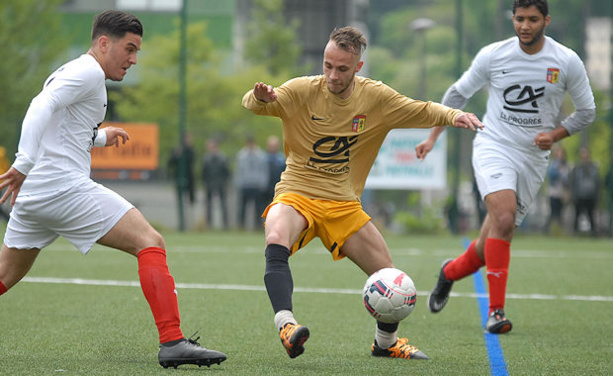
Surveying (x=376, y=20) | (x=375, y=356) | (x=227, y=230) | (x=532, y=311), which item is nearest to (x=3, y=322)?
(x=375, y=356)

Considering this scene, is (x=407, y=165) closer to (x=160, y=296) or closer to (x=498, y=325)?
(x=498, y=325)

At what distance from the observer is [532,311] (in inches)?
308

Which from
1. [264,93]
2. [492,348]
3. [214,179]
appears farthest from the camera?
[214,179]

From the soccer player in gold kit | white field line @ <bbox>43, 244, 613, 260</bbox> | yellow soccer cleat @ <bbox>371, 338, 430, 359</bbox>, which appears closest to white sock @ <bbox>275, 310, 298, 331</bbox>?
the soccer player in gold kit

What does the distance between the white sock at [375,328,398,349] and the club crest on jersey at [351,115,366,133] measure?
1207 millimetres

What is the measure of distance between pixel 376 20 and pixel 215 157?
31.4ft

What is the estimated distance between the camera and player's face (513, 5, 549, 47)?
6.66 metres

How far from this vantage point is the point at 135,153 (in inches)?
731

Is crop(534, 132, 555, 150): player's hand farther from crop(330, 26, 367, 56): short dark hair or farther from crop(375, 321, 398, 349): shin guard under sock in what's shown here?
crop(375, 321, 398, 349): shin guard under sock

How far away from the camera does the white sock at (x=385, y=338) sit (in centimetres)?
550

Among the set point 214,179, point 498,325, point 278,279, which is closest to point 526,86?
point 498,325

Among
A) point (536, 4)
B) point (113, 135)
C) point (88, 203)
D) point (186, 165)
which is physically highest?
point (536, 4)

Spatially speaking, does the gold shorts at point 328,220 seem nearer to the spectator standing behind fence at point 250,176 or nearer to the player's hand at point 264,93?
the player's hand at point 264,93

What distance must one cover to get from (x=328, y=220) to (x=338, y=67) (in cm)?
89
